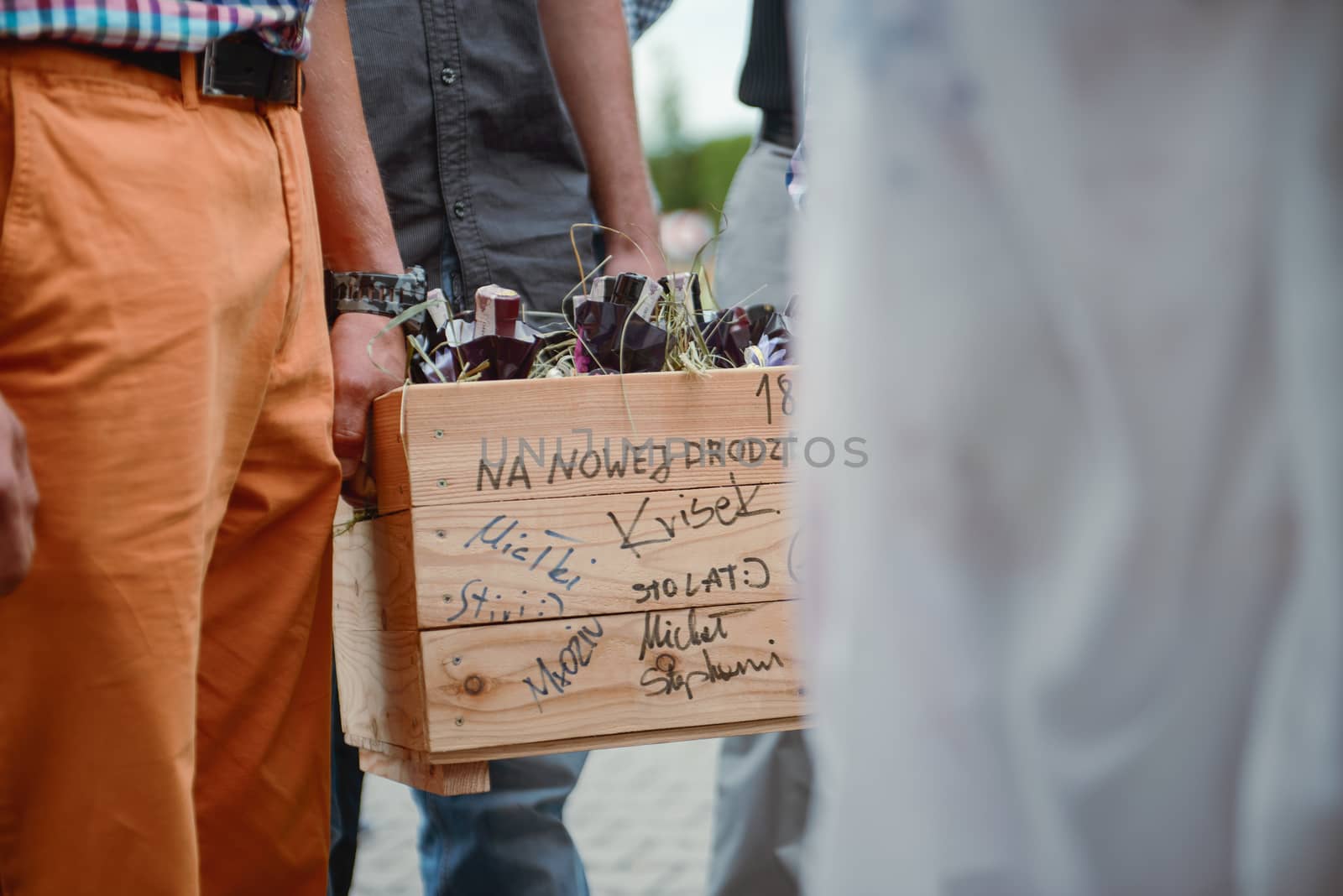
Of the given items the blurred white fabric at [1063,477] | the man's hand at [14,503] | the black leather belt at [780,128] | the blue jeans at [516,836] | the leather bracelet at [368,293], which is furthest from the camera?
the black leather belt at [780,128]

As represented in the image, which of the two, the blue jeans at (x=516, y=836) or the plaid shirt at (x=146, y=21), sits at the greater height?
Result: the plaid shirt at (x=146, y=21)

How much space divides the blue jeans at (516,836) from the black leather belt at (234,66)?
1070mm

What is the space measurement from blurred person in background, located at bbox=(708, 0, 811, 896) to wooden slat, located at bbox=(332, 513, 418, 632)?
1.02 metres

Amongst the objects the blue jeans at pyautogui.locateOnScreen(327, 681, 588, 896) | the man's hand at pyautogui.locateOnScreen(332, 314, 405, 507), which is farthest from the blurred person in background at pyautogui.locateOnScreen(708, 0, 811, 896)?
the man's hand at pyautogui.locateOnScreen(332, 314, 405, 507)

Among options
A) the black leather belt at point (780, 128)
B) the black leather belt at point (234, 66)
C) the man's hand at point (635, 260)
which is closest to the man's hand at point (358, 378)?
the black leather belt at point (234, 66)

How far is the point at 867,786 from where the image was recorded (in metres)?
0.74

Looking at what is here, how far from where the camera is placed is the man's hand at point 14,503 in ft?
3.47

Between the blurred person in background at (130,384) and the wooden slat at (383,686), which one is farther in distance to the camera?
the wooden slat at (383,686)

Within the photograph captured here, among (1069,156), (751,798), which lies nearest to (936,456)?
(1069,156)

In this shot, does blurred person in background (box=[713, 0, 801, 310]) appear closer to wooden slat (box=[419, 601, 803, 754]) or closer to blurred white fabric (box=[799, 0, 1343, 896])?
wooden slat (box=[419, 601, 803, 754])

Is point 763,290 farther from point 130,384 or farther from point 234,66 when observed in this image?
point 130,384

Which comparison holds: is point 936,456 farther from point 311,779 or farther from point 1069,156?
point 311,779

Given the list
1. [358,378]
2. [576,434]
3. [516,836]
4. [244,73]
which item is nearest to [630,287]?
[576,434]
